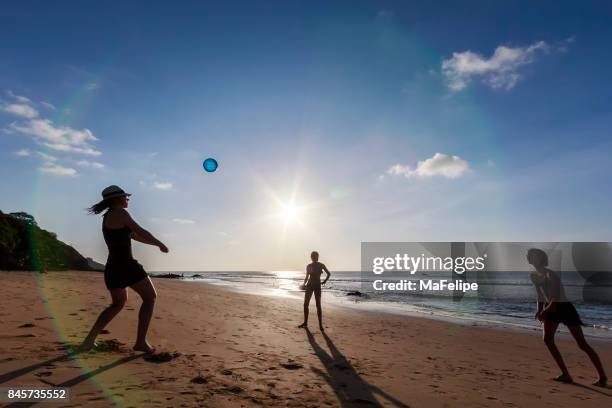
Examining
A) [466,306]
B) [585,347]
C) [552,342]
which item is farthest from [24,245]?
[585,347]

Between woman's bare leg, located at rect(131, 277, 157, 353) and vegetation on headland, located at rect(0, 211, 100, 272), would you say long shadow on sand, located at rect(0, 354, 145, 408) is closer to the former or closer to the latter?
woman's bare leg, located at rect(131, 277, 157, 353)

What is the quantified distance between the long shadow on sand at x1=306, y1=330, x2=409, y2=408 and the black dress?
2870 millimetres

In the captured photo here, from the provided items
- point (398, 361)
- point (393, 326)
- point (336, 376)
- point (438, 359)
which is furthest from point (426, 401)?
point (393, 326)

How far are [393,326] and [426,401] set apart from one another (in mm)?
8950

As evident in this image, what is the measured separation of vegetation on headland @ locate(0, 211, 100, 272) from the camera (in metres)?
26.4

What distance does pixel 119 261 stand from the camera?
4.75 metres

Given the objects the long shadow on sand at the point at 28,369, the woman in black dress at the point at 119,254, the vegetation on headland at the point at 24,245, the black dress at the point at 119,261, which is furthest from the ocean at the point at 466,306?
the vegetation on headland at the point at 24,245

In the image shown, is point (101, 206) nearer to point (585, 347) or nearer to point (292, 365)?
point (292, 365)

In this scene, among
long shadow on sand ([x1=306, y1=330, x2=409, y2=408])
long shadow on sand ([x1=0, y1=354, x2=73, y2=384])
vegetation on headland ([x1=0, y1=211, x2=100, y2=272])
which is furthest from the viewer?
vegetation on headland ([x1=0, y1=211, x2=100, y2=272])

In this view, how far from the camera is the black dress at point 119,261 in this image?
474 cm

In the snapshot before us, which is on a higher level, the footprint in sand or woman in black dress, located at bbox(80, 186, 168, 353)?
woman in black dress, located at bbox(80, 186, 168, 353)

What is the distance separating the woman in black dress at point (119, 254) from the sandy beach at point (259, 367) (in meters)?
0.60

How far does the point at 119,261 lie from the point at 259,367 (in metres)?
2.35

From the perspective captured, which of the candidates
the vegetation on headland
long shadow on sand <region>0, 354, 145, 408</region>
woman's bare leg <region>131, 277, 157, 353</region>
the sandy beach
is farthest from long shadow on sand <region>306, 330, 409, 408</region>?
the vegetation on headland
